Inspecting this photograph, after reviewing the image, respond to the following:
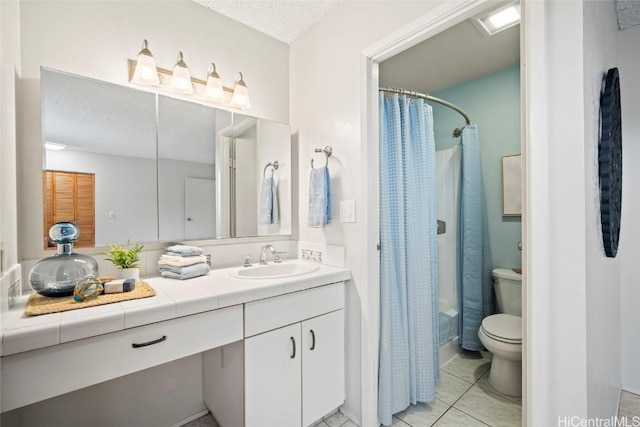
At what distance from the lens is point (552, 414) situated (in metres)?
1.04

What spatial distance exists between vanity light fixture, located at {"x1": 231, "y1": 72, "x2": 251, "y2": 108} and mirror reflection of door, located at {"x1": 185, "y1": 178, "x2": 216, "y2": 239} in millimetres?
534

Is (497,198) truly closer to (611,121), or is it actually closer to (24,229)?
(611,121)

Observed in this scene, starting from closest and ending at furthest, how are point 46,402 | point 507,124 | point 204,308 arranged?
1. point 204,308
2. point 46,402
3. point 507,124

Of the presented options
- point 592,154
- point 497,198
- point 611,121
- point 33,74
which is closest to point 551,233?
point 592,154

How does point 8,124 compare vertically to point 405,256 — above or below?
above

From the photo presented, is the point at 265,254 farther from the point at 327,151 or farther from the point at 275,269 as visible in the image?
the point at 327,151

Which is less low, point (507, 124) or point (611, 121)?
point (507, 124)

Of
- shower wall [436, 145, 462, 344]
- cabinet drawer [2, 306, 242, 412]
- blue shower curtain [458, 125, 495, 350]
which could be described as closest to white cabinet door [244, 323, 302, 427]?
cabinet drawer [2, 306, 242, 412]

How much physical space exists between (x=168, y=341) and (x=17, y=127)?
3.71 feet

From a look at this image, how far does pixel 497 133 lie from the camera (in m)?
2.59

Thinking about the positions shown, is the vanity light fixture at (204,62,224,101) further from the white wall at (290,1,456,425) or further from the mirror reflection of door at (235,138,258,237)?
the white wall at (290,1,456,425)

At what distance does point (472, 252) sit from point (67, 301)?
2.63m

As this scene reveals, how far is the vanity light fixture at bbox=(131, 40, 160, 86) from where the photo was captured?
149 cm

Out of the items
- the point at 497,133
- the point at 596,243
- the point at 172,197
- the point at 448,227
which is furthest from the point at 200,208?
the point at 497,133
